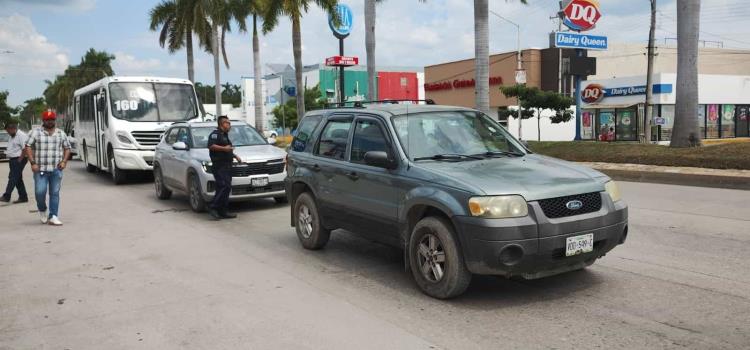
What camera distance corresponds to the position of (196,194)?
35.7ft

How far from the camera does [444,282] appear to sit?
526 cm

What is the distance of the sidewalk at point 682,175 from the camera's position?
1270 centimetres

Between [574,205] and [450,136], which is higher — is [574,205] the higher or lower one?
the lower one

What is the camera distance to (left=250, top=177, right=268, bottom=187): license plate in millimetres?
10688

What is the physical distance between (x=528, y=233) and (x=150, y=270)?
424 cm

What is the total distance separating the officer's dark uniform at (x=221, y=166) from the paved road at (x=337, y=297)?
1160 millimetres

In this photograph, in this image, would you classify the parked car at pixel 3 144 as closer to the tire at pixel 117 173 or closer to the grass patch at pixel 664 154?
the tire at pixel 117 173

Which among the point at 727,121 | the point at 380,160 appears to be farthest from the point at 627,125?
the point at 380,160

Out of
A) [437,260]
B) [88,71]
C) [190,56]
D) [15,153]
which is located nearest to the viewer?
[437,260]

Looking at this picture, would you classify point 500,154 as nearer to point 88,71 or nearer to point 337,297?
point 337,297

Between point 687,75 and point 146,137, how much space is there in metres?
14.6

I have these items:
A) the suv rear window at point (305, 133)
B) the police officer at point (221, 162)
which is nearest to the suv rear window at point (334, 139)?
the suv rear window at point (305, 133)

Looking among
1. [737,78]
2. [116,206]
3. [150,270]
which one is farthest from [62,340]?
[737,78]

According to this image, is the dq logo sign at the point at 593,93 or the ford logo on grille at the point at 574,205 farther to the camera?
the dq logo sign at the point at 593,93
